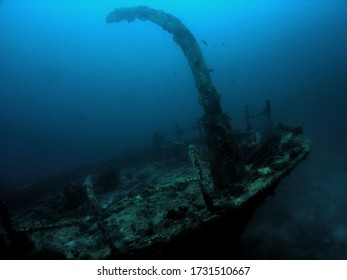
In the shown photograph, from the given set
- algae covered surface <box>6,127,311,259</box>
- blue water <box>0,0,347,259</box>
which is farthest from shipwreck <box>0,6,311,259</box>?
blue water <box>0,0,347,259</box>

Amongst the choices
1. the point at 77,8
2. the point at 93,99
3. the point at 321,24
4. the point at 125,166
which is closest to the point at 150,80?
the point at 93,99

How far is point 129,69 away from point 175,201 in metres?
145

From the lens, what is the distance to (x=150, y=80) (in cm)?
14538

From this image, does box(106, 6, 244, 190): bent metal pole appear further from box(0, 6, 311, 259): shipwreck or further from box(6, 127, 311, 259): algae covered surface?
box(6, 127, 311, 259): algae covered surface

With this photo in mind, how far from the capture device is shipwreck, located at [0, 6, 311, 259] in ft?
13.1

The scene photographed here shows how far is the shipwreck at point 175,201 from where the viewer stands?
13.1 feet

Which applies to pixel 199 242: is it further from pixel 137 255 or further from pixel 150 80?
pixel 150 80

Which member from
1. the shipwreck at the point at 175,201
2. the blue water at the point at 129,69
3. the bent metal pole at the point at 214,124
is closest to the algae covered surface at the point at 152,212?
the shipwreck at the point at 175,201

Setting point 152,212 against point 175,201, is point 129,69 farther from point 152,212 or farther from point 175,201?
point 152,212

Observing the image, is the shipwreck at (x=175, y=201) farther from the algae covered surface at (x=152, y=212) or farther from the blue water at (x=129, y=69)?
the blue water at (x=129, y=69)

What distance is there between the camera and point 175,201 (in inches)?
274

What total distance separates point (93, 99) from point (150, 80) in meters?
34.4

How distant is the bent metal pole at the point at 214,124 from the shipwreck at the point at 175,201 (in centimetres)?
2

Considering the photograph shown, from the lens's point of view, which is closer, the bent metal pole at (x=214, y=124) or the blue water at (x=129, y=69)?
the bent metal pole at (x=214, y=124)
